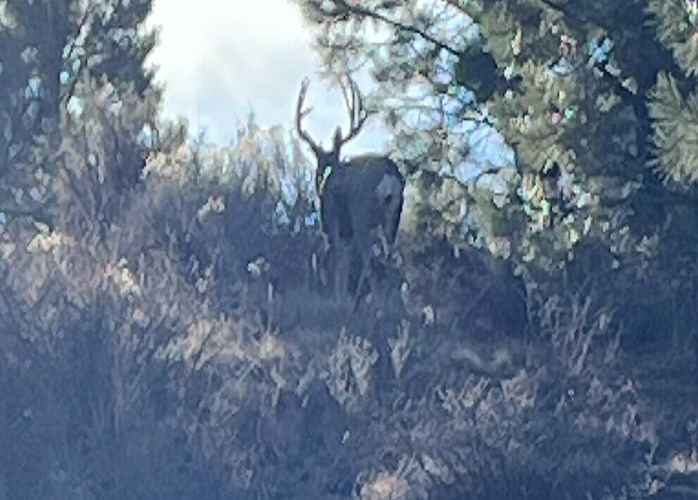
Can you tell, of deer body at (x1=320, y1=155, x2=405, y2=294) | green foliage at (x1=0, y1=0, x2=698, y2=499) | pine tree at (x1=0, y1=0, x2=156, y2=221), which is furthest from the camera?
pine tree at (x1=0, y1=0, x2=156, y2=221)

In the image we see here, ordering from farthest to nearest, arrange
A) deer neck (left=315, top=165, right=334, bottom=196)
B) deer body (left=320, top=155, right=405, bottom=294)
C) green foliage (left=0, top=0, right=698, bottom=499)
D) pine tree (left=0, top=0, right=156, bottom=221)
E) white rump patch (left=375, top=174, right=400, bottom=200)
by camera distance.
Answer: pine tree (left=0, top=0, right=156, bottom=221) < deer neck (left=315, top=165, right=334, bottom=196) < white rump patch (left=375, top=174, right=400, bottom=200) < deer body (left=320, top=155, right=405, bottom=294) < green foliage (left=0, top=0, right=698, bottom=499)

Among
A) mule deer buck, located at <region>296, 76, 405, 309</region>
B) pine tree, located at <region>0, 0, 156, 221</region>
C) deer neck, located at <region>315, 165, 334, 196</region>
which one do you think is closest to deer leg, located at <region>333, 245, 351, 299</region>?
mule deer buck, located at <region>296, 76, 405, 309</region>

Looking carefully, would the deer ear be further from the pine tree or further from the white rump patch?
the pine tree

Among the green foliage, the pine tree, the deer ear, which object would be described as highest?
the pine tree

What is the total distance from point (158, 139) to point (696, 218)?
9.03 meters

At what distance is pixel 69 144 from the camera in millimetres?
23547

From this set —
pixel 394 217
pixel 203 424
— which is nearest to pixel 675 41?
pixel 203 424

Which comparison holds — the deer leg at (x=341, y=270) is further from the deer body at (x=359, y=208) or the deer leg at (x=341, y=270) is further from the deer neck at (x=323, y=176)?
the deer neck at (x=323, y=176)

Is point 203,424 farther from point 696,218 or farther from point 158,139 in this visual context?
point 158,139

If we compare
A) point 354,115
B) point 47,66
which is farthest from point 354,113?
point 47,66

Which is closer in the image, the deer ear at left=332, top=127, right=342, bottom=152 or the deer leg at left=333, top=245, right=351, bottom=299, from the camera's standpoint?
the deer leg at left=333, top=245, right=351, bottom=299

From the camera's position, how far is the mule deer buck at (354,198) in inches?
846

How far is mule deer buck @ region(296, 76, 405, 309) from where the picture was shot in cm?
2150

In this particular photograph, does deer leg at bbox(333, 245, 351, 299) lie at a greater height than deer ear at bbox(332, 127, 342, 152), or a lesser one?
lesser
